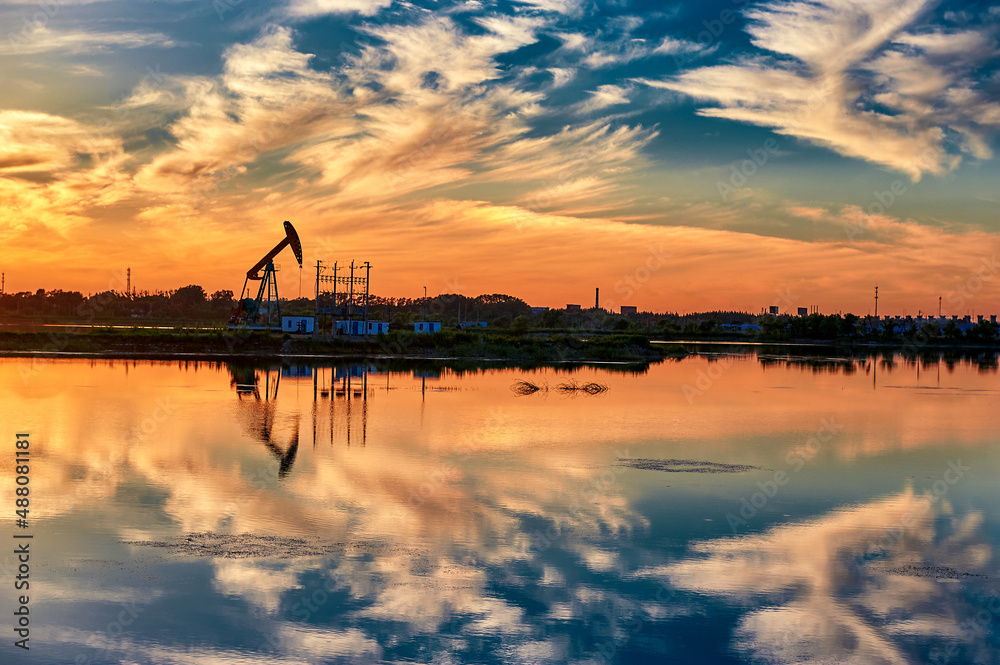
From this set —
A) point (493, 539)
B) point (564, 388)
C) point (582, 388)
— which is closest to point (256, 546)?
point (493, 539)

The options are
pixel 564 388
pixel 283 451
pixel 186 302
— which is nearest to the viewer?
pixel 283 451

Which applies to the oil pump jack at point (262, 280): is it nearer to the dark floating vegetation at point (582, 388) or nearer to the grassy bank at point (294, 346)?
the grassy bank at point (294, 346)

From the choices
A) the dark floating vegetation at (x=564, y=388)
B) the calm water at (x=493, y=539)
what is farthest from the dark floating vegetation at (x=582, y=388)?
the calm water at (x=493, y=539)

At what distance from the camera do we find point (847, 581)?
12102 mm

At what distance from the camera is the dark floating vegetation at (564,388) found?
42.2 m

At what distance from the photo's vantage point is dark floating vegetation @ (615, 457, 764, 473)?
20.5m

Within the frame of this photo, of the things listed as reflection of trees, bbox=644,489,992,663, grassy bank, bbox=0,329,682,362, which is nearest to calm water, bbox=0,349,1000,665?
reflection of trees, bbox=644,489,992,663

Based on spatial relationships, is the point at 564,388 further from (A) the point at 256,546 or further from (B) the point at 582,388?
(A) the point at 256,546

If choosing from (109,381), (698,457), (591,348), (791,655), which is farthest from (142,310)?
(791,655)

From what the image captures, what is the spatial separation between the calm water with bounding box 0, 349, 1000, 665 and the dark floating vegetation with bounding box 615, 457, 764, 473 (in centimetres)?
14

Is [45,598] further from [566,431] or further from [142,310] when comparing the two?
[142,310]

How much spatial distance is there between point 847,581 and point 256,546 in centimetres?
932

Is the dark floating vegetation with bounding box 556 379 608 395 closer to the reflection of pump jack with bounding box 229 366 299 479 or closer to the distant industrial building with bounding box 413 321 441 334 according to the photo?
the reflection of pump jack with bounding box 229 366 299 479

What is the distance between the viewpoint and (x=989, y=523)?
16172mm
